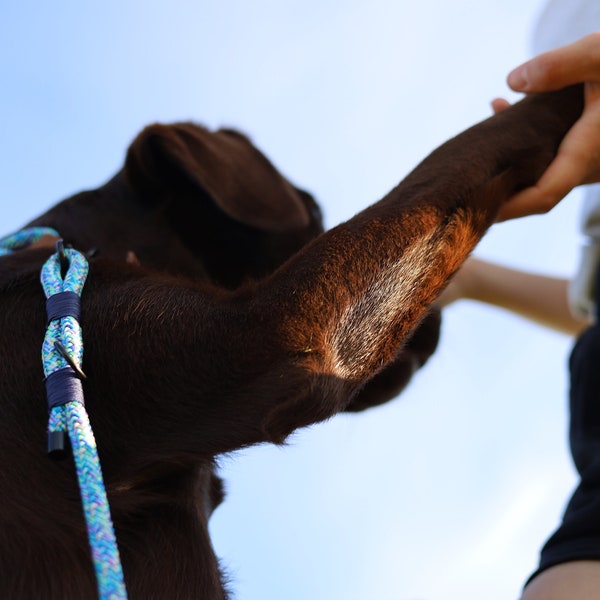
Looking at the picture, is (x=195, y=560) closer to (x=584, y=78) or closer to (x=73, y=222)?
(x=73, y=222)

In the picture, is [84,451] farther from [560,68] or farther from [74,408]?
[560,68]

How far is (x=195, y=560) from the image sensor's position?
109 centimetres

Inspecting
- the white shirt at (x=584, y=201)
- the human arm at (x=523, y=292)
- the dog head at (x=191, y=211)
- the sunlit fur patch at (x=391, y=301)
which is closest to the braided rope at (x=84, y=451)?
the sunlit fur patch at (x=391, y=301)

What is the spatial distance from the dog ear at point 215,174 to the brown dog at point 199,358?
422 millimetres

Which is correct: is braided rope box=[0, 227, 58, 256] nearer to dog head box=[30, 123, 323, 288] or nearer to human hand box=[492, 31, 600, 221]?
dog head box=[30, 123, 323, 288]

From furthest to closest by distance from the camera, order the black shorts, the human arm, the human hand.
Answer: the human arm
the black shorts
the human hand

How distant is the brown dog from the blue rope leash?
0.13 ft

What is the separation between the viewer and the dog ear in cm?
150

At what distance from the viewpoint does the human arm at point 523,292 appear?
2354 mm

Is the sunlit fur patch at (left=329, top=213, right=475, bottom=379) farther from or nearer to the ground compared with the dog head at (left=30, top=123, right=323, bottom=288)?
nearer to the ground

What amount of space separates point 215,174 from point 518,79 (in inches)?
24.4

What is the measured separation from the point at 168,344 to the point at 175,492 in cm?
24

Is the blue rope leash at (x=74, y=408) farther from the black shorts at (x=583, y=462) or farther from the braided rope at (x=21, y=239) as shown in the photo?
the black shorts at (x=583, y=462)

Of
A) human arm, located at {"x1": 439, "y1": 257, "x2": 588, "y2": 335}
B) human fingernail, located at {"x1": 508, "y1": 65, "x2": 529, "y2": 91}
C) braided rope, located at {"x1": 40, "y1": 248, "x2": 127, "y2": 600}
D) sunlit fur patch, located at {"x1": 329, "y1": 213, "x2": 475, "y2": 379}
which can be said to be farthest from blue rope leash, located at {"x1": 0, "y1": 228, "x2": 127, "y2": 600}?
human arm, located at {"x1": 439, "y1": 257, "x2": 588, "y2": 335}
